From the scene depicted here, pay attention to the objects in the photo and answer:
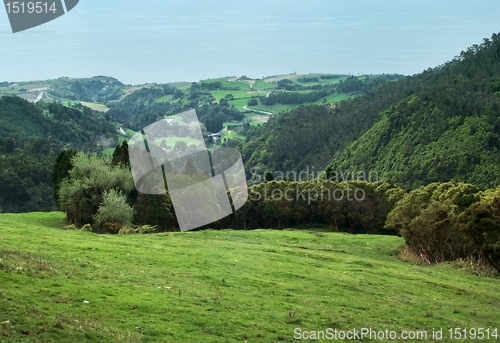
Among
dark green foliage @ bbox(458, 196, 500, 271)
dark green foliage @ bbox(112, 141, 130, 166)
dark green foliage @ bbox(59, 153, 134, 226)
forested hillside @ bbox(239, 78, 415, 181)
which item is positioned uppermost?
dark green foliage @ bbox(112, 141, 130, 166)

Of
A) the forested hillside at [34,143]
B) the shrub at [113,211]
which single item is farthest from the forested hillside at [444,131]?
the shrub at [113,211]

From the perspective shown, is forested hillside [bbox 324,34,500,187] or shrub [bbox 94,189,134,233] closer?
shrub [bbox 94,189,134,233]

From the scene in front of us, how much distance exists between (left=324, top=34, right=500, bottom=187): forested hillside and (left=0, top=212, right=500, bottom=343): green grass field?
60703mm

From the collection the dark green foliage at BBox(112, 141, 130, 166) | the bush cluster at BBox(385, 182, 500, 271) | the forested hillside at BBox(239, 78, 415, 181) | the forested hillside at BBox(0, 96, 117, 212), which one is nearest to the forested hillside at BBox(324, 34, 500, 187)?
the forested hillside at BBox(239, 78, 415, 181)

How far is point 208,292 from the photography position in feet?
64.4

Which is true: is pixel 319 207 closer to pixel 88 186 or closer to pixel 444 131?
pixel 88 186

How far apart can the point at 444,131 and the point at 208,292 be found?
308 ft

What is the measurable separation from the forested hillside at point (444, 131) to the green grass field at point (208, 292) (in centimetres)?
6070

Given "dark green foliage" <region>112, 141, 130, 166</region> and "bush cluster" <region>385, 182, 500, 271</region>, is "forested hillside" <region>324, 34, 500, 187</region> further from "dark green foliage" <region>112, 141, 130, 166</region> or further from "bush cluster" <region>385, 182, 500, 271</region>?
"dark green foliage" <region>112, 141, 130, 166</region>

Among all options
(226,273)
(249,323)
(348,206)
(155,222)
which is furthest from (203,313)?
(348,206)

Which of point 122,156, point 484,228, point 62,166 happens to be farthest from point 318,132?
point 484,228

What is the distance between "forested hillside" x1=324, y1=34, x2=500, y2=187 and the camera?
90375mm

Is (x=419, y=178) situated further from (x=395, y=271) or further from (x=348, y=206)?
(x=395, y=271)

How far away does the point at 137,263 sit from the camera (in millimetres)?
23156
